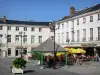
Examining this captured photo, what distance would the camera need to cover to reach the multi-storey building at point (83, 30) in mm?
45566

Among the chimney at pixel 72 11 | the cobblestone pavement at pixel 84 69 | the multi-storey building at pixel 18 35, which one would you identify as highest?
the chimney at pixel 72 11

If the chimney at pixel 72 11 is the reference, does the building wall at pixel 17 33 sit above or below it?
below

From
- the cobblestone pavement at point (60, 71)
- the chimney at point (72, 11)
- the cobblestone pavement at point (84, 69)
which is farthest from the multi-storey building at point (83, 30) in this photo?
the cobblestone pavement at point (60, 71)

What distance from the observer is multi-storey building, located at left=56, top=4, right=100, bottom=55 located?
45.6 metres

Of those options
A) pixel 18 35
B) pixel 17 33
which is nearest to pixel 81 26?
pixel 17 33

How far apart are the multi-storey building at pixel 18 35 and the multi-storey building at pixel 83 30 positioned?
484 inches

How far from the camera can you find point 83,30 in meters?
49.8

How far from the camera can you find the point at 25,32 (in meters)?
70.2

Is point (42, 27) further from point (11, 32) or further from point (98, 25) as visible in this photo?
point (98, 25)

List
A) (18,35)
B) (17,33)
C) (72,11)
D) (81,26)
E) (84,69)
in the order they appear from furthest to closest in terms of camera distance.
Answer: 1. (18,35)
2. (17,33)
3. (72,11)
4. (81,26)
5. (84,69)

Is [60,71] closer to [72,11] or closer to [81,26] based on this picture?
[81,26]

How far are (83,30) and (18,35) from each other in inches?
981

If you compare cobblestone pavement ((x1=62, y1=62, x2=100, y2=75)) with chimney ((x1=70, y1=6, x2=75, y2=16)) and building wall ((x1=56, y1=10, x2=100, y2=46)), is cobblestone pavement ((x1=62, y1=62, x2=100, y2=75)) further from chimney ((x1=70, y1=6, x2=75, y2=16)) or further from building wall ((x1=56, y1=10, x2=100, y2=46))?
chimney ((x1=70, y1=6, x2=75, y2=16))

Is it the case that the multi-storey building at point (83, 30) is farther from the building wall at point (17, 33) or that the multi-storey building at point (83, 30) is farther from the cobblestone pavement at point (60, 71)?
the cobblestone pavement at point (60, 71)
